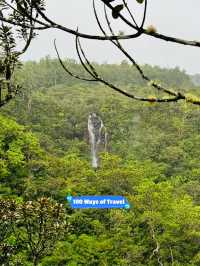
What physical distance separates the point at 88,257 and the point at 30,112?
2559 centimetres

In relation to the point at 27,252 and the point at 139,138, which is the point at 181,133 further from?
the point at 27,252

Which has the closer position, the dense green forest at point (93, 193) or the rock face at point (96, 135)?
the dense green forest at point (93, 193)

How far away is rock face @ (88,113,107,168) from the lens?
47.5 meters

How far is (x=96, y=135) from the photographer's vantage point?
163ft

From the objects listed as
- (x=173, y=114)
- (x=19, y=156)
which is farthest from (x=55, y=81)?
(x=19, y=156)

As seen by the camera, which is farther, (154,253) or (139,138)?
(139,138)

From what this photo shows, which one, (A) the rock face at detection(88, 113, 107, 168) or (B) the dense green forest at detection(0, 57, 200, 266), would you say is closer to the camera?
(B) the dense green forest at detection(0, 57, 200, 266)

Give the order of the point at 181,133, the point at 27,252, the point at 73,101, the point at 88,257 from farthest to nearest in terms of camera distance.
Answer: the point at 73,101, the point at 181,133, the point at 88,257, the point at 27,252

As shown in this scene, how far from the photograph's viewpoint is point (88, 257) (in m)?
21.7

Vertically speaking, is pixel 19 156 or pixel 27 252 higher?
→ pixel 19 156

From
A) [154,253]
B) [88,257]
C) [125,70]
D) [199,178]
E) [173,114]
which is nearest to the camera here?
[88,257]

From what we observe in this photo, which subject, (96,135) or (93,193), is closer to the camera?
(93,193)

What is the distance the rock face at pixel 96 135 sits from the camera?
47.5 meters

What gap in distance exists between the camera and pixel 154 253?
23812 millimetres
